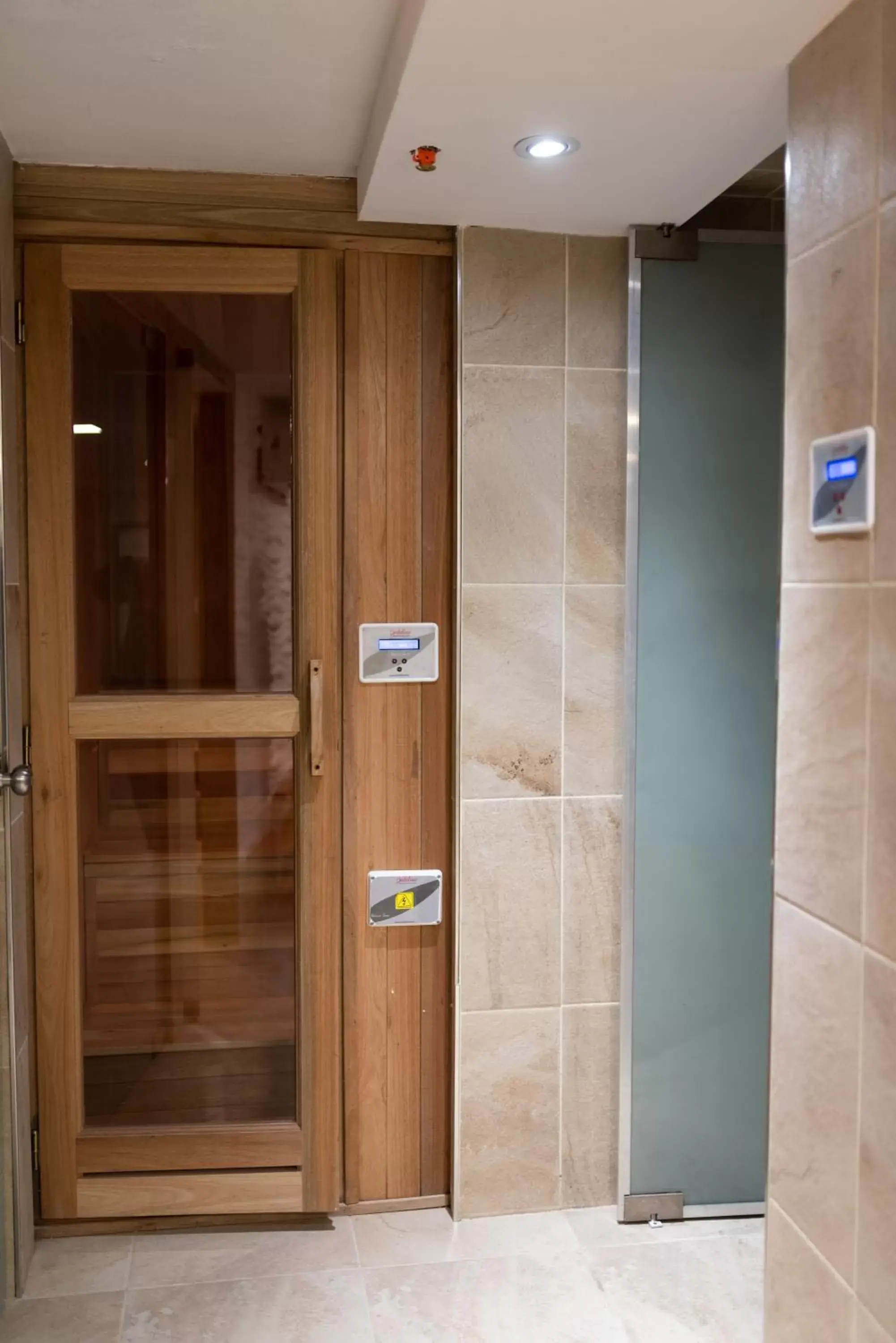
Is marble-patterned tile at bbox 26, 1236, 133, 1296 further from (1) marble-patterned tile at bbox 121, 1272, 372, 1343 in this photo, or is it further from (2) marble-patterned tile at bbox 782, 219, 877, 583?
(2) marble-patterned tile at bbox 782, 219, 877, 583

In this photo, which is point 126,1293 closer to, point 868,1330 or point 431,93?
point 868,1330

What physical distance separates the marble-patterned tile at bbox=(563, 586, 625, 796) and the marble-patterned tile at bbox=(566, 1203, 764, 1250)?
919 mm

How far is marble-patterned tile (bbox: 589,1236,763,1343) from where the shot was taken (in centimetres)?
224

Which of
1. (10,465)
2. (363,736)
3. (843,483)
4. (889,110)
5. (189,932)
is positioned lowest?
(189,932)

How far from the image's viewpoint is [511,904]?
259 cm

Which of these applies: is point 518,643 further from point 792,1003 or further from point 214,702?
point 792,1003

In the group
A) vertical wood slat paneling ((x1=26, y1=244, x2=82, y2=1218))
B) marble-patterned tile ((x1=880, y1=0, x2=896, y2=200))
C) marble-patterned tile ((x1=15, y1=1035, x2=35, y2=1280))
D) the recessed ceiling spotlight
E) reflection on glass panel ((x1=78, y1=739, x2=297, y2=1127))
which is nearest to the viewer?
marble-patterned tile ((x1=880, y1=0, x2=896, y2=200))

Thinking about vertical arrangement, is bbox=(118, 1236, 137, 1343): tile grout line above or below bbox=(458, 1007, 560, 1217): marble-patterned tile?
below

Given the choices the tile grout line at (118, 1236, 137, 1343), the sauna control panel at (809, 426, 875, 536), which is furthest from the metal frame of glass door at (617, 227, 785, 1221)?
the tile grout line at (118, 1236, 137, 1343)

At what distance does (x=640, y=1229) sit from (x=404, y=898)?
87 cm

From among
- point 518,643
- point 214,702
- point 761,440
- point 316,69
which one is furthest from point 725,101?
point 214,702

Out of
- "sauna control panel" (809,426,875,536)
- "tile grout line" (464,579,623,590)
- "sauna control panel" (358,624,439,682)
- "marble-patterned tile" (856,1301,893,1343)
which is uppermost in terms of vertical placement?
"sauna control panel" (809,426,875,536)

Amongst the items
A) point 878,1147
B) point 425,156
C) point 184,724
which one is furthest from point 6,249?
point 878,1147

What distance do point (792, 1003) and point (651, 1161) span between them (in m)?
1.08
